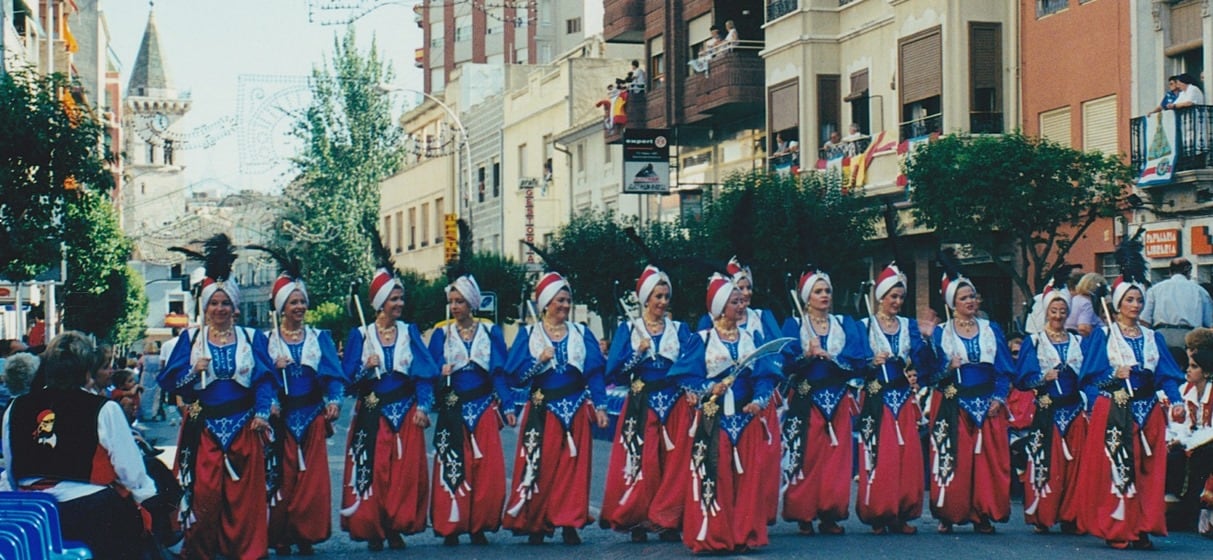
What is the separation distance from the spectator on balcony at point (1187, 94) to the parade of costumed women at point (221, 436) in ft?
59.2

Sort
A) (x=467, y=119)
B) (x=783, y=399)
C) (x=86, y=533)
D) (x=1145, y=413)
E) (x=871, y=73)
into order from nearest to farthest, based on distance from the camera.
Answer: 1. (x=86, y=533)
2. (x=1145, y=413)
3. (x=783, y=399)
4. (x=871, y=73)
5. (x=467, y=119)

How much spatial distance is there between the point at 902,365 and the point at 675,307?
1610 cm

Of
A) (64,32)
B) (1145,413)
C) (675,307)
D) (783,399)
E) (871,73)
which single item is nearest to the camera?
(1145,413)

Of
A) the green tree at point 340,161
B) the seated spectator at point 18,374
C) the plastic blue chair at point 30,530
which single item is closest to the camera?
the plastic blue chair at point 30,530

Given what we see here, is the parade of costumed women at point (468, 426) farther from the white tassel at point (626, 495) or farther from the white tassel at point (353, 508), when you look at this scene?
the white tassel at point (626, 495)

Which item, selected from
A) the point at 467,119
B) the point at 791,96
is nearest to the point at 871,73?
the point at 791,96

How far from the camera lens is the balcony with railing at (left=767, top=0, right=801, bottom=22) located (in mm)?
38781

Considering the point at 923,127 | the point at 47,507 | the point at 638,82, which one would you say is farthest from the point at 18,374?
the point at 638,82

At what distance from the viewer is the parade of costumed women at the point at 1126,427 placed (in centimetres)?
1276

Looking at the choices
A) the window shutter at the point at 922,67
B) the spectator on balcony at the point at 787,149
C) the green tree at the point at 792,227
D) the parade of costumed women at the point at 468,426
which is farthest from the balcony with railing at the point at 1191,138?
the parade of costumed women at the point at 468,426

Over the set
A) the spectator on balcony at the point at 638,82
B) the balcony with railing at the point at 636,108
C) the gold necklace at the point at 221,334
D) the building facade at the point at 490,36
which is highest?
the building facade at the point at 490,36

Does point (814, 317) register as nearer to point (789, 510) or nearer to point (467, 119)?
point (789, 510)

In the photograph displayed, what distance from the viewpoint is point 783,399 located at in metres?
14.3

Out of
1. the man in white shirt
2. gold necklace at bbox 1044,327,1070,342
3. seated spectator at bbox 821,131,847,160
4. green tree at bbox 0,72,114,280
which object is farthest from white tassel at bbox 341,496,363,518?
seated spectator at bbox 821,131,847,160
